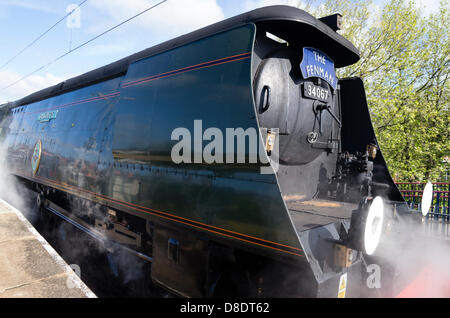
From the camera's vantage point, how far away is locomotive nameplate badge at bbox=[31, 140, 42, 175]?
7.22 m

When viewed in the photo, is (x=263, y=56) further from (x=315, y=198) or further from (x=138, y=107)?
(x=315, y=198)

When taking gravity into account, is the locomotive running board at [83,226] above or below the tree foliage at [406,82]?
below

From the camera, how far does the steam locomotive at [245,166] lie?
2.27 m

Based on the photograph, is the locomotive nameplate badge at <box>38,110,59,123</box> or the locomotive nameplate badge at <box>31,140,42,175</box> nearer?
the locomotive nameplate badge at <box>38,110,59,123</box>

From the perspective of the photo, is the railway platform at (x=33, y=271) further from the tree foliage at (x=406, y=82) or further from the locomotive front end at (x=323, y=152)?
the tree foliage at (x=406, y=82)

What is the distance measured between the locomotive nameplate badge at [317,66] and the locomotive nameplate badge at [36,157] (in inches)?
269

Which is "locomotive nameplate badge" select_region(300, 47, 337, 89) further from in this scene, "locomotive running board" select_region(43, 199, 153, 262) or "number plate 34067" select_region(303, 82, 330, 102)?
"locomotive running board" select_region(43, 199, 153, 262)

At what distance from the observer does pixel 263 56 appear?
2.99 metres

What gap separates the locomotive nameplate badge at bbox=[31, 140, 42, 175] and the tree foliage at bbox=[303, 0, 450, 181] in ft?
43.0

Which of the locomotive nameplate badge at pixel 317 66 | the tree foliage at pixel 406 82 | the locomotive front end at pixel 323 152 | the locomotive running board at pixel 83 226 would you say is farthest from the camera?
the tree foliage at pixel 406 82

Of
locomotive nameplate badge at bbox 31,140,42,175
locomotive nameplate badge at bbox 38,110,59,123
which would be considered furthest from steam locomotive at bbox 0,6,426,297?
locomotive nameplate badge at bbox 31,140,42,175

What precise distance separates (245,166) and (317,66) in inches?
70.5

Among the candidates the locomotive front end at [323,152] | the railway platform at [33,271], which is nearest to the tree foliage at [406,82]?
the locomotive front end at [323,152]

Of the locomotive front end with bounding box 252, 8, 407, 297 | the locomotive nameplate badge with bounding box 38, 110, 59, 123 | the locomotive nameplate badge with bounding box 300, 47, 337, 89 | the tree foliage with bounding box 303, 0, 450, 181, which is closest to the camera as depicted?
the locomotive front end with bounding box 252, 8, 407, 297
